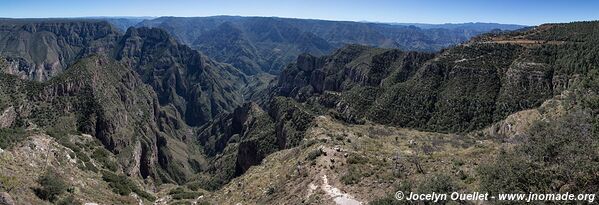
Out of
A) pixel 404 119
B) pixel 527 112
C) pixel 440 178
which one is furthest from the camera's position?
pixel 404 119

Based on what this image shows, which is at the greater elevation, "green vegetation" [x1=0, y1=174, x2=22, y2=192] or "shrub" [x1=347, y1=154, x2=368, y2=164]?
"shrub" [x1=347, y1=154, x2=368, y2=164]

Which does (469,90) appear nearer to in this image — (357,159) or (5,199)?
(357,159)

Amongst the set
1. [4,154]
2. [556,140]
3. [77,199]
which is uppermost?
[556,140]

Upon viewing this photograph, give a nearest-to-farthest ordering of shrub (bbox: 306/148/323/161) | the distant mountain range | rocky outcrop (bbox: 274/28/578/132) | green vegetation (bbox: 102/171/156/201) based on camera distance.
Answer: the distant mountain range → shrub (bbox: 306/148/323/161) → green vegetation (bbox: 102/171/156/201) → rocky outcrop (bbox: 274/28/578/132)

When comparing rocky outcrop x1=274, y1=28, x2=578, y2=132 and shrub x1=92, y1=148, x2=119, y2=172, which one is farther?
rocky outcrop x1=274, y1=28, x2=578, y2=132

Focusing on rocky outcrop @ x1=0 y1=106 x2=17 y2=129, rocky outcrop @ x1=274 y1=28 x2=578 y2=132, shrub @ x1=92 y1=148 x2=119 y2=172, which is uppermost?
rocky outcrop @ x1=274 y1=28 x2=578 y2=132

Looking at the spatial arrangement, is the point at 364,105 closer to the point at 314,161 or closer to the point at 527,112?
the point at 527,112

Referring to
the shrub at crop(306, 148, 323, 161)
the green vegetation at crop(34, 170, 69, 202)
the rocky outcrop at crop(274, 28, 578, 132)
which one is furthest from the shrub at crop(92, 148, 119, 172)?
the rocky outcrop at crop(274, 28, 578, 132)

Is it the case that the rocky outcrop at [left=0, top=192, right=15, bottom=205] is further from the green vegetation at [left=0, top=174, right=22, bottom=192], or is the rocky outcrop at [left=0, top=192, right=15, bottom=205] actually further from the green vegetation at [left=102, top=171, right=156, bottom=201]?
the green vegetation at [left=102, top=171, right=156, bottom=201]

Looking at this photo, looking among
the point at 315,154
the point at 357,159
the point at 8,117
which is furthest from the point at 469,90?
the point at 8,117

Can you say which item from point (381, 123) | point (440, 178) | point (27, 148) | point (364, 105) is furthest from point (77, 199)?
point (364, 105)

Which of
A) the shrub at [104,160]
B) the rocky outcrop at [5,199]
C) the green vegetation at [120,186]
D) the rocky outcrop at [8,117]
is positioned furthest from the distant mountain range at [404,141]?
the rocky outcrop at [8,117]
